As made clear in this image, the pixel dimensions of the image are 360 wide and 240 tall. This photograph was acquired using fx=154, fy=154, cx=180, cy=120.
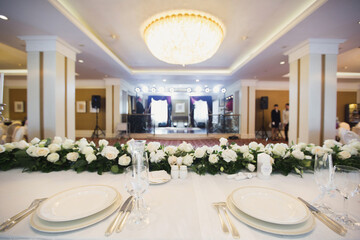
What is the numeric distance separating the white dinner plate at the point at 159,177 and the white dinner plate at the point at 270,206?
41cm

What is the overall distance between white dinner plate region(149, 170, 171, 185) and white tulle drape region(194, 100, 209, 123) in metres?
11.9

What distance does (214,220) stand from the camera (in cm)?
62

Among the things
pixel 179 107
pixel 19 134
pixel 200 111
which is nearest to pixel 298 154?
pixel 19 134

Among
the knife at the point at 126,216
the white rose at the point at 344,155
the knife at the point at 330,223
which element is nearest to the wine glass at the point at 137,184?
the knife at the point at 126,216

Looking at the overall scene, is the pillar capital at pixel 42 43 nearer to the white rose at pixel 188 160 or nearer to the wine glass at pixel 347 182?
the white rose at pixel 188 160

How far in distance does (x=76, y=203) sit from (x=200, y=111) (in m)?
12.5

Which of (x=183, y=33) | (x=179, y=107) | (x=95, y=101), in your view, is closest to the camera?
(x=183, y=33)

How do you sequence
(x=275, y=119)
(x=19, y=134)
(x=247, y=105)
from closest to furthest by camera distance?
(x=19, y=134) < (x=275, y=119) < (x=247, y=105)

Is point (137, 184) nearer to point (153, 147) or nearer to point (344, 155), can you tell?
point (153, 147)

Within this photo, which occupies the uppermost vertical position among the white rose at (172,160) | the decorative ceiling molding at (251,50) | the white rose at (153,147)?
the decorative ceiling molding at (251,50)

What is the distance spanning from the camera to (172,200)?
0.75 meters

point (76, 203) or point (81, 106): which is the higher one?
point (81, 106)

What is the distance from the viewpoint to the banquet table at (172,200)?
539 mm

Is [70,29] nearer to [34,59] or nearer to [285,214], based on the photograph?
[34,59]
